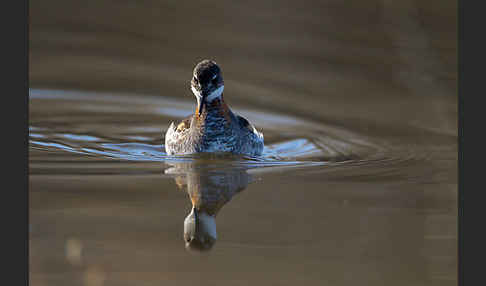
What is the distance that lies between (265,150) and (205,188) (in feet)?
8.61

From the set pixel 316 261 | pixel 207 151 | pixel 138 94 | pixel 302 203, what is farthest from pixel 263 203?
pixel 138 94

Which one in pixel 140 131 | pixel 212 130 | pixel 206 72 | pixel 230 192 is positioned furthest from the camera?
pixel 140 131

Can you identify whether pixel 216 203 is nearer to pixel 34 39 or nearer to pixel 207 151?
pixel 207 151

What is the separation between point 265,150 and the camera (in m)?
9.32

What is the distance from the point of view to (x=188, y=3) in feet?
44.5

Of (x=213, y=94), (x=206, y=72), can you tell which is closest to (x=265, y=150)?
(x=213, y=94)

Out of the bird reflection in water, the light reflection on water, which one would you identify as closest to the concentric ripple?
the light reflection on water

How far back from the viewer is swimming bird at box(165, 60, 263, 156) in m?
8.38

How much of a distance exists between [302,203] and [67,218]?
6.69 ft

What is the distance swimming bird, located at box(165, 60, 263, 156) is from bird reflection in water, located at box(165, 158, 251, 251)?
16.9 inches

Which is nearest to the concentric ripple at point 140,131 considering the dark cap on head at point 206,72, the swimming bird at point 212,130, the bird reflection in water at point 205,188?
the swimming bird at point 212,130

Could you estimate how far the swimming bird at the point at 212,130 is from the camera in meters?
8.38

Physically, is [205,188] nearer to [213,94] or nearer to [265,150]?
[213,94]

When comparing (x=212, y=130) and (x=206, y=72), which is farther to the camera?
(x=212, y=130)
